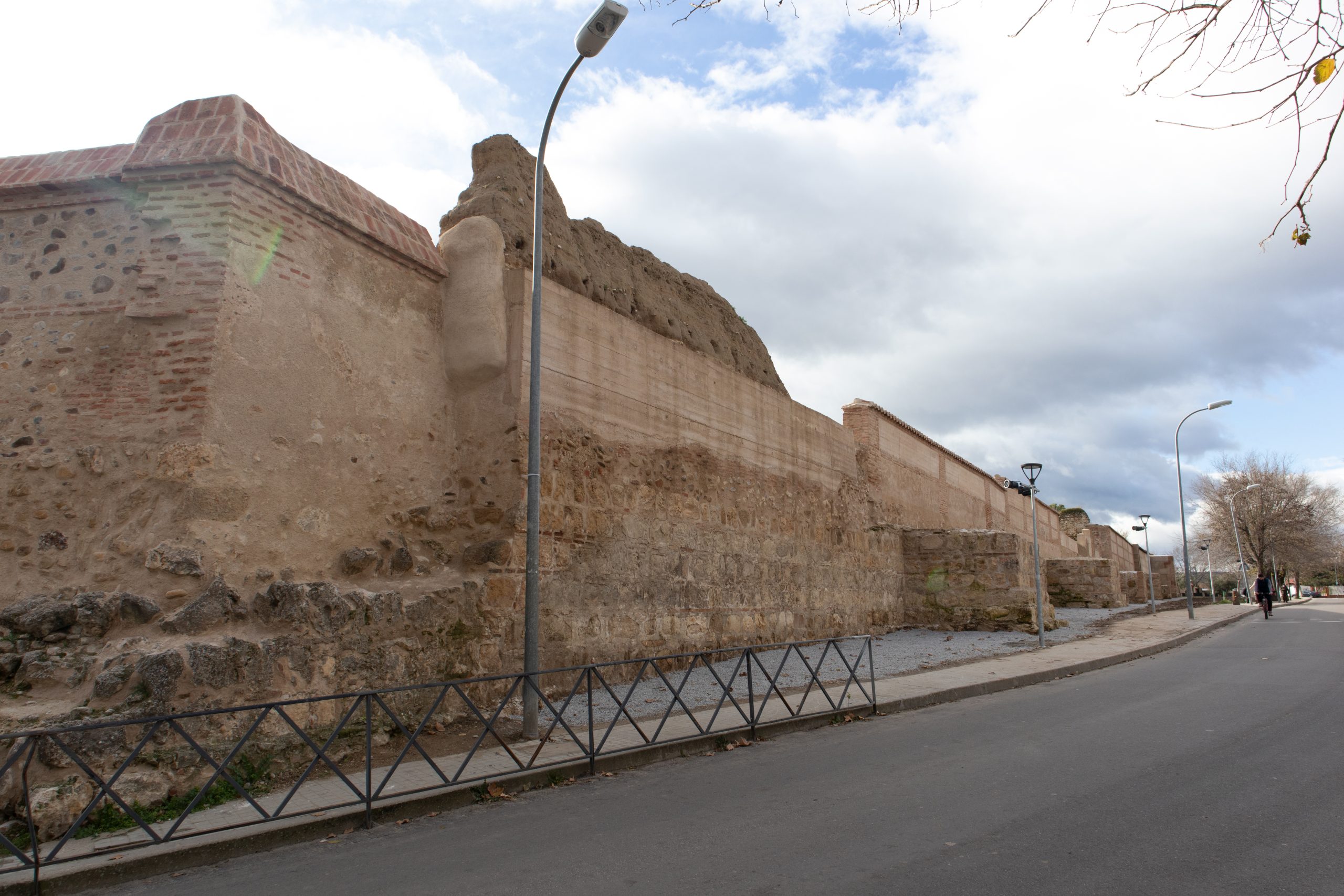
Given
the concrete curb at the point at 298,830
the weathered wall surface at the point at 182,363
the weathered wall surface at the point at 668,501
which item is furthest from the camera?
the weathered wall surface at the point at 668,501

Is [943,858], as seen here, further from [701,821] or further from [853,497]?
[853,497]

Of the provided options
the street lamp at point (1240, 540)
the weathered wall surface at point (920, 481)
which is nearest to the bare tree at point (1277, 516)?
the street lamp at point (1240, 540)

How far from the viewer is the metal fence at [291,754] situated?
5.01 metres

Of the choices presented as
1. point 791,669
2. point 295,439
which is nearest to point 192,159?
point 295,439

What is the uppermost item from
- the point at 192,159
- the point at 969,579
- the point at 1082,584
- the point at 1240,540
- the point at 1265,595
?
the point at 192,159

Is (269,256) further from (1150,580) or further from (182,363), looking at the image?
(1150,580)

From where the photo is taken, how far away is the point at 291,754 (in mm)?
6621

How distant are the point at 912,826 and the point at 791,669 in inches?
304

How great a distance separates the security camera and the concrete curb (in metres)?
6.25

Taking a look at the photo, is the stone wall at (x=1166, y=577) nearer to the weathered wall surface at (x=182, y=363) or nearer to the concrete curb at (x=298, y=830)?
the concrete curb at (x=298, y=830)

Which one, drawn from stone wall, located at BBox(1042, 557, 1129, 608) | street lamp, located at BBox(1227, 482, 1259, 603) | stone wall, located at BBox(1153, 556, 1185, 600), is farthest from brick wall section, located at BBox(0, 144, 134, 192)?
street lamp, located at BBox(1227, 482, 1259, 603)

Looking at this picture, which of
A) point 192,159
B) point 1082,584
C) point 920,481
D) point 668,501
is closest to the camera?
point 192,159

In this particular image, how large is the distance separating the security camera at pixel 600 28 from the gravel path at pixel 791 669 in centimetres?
565

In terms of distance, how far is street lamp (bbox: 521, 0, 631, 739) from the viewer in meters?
7.51
